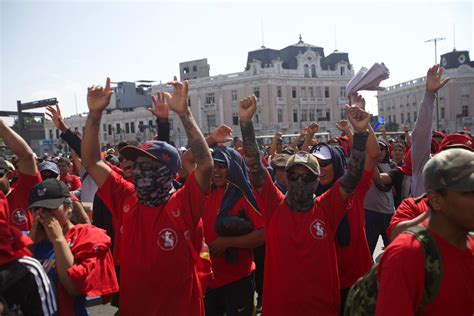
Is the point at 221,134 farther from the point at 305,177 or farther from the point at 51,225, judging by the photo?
the point at 51,225

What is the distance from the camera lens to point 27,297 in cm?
241

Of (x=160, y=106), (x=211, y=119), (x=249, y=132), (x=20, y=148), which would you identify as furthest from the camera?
(x=211, y=119)

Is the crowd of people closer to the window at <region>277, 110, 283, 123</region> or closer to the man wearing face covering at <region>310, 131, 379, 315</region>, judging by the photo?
the man wearing face covering at <region>310, 131, 379, 315</region>

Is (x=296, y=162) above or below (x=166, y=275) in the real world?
above

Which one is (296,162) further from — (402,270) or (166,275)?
(402,270)

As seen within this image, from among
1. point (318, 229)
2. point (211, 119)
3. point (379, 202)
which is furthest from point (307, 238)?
point (211, 119)

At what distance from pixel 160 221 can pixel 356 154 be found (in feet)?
4.56

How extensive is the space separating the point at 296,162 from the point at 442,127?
68487mm

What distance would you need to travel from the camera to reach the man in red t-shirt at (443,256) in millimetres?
1979

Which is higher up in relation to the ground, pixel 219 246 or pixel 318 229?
pixel 318 229

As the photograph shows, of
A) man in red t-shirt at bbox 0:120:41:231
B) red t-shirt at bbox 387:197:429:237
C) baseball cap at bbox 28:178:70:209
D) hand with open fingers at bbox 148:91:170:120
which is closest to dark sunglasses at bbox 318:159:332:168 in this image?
red t-shirt at bbox 387:197:429:237

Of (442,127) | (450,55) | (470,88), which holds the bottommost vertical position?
(442,127)

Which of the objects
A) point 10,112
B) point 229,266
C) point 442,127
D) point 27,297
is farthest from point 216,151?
point 442,127

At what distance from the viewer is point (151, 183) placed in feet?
10.6
